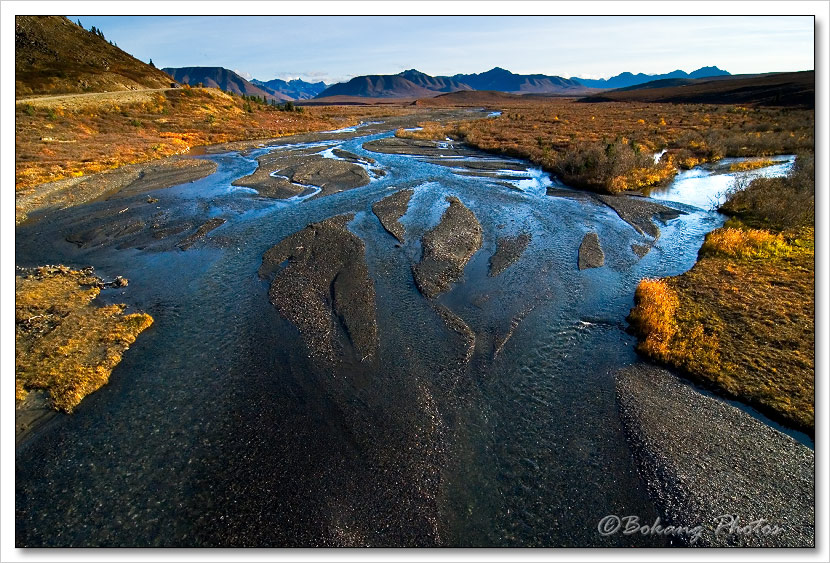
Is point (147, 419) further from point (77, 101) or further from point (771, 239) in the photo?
point (77, 101)

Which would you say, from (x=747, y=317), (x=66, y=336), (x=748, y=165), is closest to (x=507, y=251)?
(x=747, y=317)

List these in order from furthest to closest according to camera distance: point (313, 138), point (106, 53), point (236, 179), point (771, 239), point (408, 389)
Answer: point (106, 53) < point (313, 138) < point (236, 179) < point (771, 239) < point (408, 389)

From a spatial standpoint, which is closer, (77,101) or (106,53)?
(77,101)

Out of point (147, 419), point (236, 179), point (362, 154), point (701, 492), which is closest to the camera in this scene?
point (701, 492)

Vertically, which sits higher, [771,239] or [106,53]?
[106,53]

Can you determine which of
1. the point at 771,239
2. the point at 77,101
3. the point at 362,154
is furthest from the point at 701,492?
the point at 77,101

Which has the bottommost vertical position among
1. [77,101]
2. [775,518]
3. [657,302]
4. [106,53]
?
[775,518]

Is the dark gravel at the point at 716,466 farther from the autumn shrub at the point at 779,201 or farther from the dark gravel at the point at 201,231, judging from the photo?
the dark gravel at the point at 201,231
